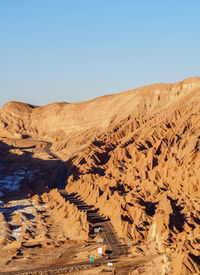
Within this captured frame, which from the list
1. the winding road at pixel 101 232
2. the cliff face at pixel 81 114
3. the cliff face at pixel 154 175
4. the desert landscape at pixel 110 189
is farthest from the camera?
the cliff face at pixel 81 114

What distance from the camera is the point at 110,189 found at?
3241 inches

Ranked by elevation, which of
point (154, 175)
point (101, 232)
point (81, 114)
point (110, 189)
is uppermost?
point (81, 114)

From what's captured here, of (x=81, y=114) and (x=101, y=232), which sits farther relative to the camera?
(x=81, y=114)


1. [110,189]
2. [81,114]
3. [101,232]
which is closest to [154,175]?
[110,189]

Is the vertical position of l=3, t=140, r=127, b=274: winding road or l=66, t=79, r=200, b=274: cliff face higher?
l=66, t=79, r=200, b=274: cliff face

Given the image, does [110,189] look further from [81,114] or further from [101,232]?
[81,114]

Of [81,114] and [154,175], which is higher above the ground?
[81,114]

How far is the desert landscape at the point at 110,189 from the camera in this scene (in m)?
53.2

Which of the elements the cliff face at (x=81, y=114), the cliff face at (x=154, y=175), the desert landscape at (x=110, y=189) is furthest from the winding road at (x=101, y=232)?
the cliff face at (x=81, y=114)

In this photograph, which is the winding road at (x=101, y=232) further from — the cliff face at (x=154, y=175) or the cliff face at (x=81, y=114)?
the cliff face at (x=81, y=114)

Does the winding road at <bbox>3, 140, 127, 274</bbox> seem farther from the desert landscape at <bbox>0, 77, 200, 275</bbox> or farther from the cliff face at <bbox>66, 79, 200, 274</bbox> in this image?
the cliff face at <bbox>66, 79, 200, 274</bbox>

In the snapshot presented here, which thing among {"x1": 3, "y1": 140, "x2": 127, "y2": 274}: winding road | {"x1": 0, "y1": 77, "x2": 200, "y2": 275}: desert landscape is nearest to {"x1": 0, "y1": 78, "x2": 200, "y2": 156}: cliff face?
{"x1": 0, "y1": 77, "x2": 200, "y2": 275}: desert landscape

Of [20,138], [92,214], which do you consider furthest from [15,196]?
[20,138]

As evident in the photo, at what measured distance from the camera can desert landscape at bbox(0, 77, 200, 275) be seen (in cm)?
5316
